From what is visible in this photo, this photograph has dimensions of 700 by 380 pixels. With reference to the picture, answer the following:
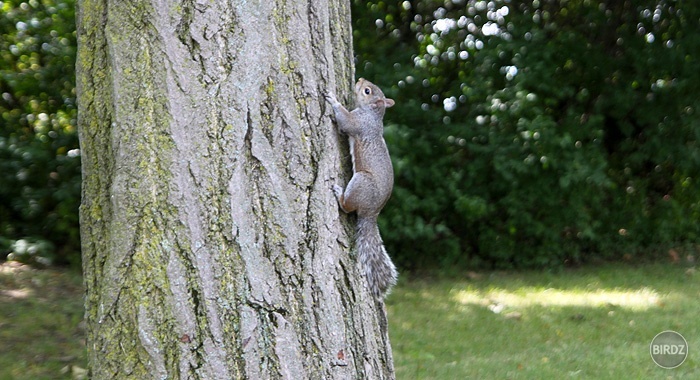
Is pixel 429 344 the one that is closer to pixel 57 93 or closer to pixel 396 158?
pixel 396 158

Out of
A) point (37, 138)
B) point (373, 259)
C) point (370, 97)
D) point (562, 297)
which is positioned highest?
point (370, 97)

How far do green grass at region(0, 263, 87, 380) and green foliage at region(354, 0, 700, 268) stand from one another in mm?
2844

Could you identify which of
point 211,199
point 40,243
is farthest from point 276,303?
point 40,243

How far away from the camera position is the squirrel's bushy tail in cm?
238

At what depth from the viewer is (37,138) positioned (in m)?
6.36

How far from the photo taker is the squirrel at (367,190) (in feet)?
7.73

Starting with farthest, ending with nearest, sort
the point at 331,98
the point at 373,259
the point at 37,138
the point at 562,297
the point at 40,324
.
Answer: the point at 562,297 → the point at 37,138 → the point at 40,324 → the point at 373,259 → the point at 331,98

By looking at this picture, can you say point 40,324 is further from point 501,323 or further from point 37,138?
point 501,323

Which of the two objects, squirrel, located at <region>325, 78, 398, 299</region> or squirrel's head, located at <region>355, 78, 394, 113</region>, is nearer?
squirrel, located at <region>325, 78, 398, 299</region>

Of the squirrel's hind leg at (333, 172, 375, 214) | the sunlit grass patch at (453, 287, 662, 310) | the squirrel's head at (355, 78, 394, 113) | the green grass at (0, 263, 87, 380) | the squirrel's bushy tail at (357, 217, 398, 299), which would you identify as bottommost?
the green grass at (0, 263, 87, 380)

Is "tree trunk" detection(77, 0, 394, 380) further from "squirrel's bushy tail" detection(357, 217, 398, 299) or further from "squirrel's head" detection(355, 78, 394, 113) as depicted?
"squirrel's head" detection(355, 78, 394, 113)

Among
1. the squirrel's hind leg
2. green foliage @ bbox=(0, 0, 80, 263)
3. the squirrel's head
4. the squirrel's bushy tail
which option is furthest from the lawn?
the squirrel's hind leg

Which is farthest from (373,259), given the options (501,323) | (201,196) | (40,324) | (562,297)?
(562,297)

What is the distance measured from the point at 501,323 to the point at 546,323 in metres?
0.35
